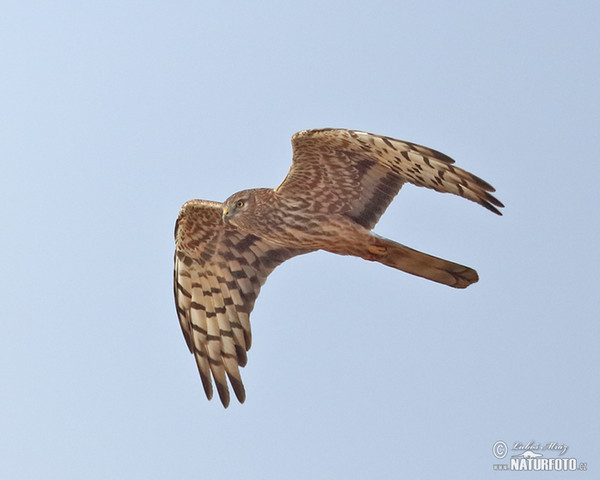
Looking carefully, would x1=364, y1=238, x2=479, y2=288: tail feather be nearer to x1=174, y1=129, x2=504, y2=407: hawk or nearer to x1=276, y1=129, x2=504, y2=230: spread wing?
x1=174, y1=129, x2=504, y2=407: hawk

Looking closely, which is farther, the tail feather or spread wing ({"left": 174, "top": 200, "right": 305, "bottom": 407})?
spread wing ({"left": 174, "top": 200, "right": 305, "bottom": 407})

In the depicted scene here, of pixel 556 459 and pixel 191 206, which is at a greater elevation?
pixel 191 206

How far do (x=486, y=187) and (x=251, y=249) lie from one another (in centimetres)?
342

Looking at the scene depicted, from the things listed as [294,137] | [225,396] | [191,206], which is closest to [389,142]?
[294,137]

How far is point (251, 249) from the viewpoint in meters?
11.7

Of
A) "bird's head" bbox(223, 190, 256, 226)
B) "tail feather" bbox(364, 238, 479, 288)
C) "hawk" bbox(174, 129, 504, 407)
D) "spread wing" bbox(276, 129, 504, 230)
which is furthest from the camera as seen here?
"bird's head" bbox(223, 190, 256, 226)

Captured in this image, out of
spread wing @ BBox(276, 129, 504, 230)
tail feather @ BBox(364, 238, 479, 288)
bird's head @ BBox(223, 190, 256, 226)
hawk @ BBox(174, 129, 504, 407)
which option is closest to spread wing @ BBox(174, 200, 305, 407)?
hawk @ BBox(174, 129, 504, 407)

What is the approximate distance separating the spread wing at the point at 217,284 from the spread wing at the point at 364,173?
3.55 feet

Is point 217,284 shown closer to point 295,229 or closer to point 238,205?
point 238,205

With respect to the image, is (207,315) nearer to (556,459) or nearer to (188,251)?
(188,251)

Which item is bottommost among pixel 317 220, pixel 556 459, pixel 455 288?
pixel 556 459

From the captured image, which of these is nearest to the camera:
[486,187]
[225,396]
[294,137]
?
[486,187]

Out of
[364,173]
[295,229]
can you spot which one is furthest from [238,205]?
[364,173]

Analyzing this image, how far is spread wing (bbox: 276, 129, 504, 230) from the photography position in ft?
30.6
